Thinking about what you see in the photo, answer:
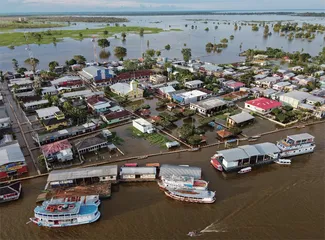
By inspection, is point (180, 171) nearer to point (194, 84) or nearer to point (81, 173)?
point (81, 173)

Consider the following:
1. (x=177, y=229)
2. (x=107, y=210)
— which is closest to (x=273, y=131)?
(x=177, y=229)

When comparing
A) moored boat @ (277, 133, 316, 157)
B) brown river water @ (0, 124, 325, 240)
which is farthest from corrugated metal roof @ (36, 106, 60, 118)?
moored boat @ (277, 133, 316, 157)

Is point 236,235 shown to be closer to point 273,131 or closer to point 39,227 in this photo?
point 39,227

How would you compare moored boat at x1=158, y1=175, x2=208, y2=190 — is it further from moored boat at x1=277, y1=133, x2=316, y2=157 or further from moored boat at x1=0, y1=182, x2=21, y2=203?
moored boat at x1=0, y1=182, x2=21, y2=203

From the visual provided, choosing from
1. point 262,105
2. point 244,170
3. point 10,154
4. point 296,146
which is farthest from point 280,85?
point 10,154

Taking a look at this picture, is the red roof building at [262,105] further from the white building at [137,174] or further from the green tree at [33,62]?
the green tree at [33,62]
